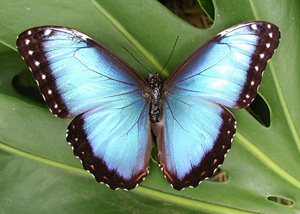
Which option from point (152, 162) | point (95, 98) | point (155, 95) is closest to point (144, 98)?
point (155, 95)

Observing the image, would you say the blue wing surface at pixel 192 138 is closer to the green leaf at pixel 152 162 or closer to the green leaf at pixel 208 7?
the green leaf at pixel 152 162

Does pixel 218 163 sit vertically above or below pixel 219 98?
below

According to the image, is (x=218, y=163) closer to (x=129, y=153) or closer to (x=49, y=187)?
(x=129, y=153)

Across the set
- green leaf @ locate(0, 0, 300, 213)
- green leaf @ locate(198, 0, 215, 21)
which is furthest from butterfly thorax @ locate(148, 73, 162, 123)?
green leaf @ locate(198, 0, 215, 21)

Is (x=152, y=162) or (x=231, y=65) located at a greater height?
(x=231, y=65)

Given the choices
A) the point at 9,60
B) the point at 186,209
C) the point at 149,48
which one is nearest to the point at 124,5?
the point at 149,48

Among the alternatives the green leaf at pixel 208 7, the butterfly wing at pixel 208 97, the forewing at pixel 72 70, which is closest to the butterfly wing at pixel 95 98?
the forewing at pixel 72 70

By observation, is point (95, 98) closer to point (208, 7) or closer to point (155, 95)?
point (155, 95)

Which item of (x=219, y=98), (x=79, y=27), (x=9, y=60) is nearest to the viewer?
(x=219, y=98)
